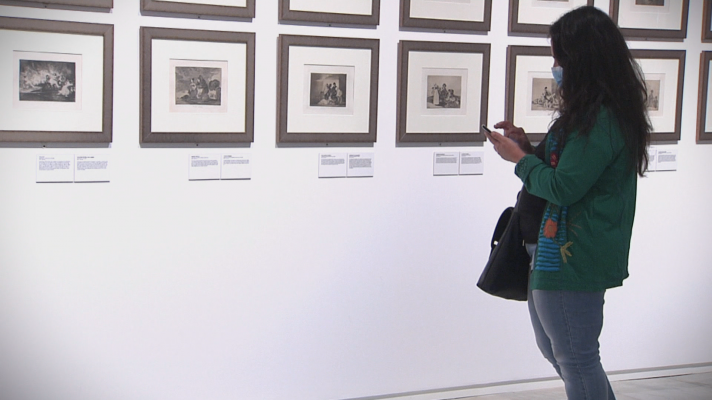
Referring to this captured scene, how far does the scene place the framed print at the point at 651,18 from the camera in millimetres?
5359

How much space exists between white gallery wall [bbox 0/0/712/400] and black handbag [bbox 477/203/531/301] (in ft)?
4.55

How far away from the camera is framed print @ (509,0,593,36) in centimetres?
507

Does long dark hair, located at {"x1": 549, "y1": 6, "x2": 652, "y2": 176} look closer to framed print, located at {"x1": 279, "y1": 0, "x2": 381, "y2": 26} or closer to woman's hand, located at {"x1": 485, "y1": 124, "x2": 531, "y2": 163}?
woman's hand, located at {"x1": 485, "y1": 124, "x2": 531, "y2": 163}

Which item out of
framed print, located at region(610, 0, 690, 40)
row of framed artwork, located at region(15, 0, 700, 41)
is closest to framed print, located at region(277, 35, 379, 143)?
row of framed artwork, located at region(15, 0, 700, 41)

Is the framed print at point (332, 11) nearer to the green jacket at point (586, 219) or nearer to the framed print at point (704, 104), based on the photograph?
the green jacket at point (586, 219)

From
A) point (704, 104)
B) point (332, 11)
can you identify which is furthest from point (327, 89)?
point (704, 104)

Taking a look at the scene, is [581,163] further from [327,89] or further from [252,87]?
[252,87]

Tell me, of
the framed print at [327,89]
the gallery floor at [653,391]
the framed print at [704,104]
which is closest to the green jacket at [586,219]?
the framed print at [327,89]

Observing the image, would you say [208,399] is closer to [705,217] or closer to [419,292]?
[419,292]

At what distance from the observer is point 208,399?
15.2 ft

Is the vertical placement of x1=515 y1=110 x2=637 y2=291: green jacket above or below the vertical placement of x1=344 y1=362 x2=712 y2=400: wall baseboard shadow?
above

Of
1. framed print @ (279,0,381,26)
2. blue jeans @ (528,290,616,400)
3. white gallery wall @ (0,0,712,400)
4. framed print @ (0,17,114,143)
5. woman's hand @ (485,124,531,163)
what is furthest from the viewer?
framed print @ (279,0,381,26)

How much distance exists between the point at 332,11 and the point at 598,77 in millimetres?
1802

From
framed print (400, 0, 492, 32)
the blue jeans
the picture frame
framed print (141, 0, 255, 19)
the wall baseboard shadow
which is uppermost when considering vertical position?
framed print (400, 0, 492, 32)
